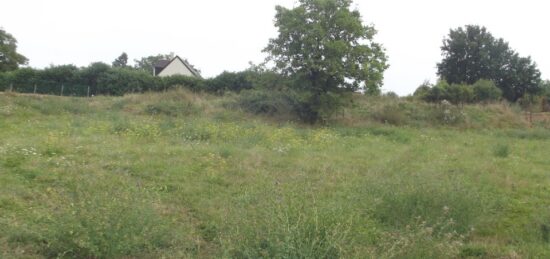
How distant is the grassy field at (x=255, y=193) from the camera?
394cm

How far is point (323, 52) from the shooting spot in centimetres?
1828

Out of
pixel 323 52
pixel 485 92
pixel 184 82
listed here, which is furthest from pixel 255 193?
pixel 485 92

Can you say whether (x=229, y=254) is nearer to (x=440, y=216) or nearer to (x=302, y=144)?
(x=440, y=216)

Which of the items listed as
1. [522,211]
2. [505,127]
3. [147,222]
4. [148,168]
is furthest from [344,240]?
[505,127]

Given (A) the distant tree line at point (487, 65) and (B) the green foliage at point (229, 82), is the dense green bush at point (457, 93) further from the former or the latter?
(B) the green foliage at point (229, 82)

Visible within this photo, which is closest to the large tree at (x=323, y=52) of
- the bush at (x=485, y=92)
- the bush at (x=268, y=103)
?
the bush at (x=268, y=103)

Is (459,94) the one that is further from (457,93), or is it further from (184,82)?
(184,82)

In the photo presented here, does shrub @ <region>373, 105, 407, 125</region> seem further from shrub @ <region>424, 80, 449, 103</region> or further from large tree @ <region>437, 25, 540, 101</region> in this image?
large tree @ <region>437, 25, 540, 101</region>

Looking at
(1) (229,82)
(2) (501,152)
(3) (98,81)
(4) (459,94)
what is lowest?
(2) (501,152)

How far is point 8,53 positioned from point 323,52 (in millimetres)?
34537

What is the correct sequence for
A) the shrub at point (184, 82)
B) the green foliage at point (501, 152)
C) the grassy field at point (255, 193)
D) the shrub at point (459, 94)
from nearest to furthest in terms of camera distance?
A: the grassy field at point (255, 193), the green foliage at point (501, 152), the shrub at point (459, 94), the shrub at point (184, 82)

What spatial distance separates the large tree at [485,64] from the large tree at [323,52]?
1868 centimetres

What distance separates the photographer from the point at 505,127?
2158cm

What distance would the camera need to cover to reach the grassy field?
3.94m
